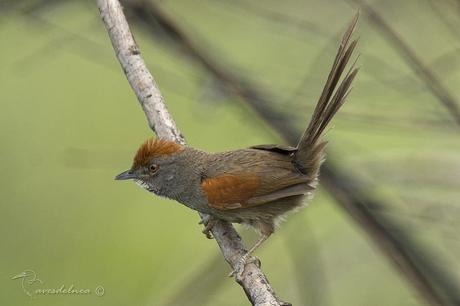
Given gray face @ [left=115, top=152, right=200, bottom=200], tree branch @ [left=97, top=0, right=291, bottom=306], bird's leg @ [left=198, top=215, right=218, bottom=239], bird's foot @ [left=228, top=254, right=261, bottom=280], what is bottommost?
bird's foot @ [left=228, top=254, right=261, bottom=280]

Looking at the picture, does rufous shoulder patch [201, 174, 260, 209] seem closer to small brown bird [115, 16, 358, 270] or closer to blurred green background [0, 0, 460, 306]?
small brown bird [115, 16, 358, 270]

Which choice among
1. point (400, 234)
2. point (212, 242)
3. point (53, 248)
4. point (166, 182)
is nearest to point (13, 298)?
point (53, 248)

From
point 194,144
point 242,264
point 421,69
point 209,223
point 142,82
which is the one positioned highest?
point 194,144

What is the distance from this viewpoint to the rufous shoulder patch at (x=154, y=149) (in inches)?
193

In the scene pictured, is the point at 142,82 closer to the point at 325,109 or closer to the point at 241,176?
the point at 241,176

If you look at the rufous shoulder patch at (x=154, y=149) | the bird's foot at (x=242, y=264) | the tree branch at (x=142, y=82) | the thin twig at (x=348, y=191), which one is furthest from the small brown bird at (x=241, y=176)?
the bird's foot at (x=242, y=264)

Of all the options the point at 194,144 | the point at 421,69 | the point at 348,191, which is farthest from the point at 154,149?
the point at 194,144

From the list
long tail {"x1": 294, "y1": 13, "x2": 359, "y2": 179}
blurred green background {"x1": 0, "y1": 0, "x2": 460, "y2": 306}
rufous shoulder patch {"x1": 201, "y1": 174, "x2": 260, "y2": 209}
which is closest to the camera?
long tail {"x1": 294, "y1": 13, "x2": 359, "y2": 179}

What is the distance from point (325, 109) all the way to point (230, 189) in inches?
29.7

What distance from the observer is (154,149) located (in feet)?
16.4

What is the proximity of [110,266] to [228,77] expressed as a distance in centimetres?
550

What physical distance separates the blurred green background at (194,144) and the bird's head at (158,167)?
0.45m

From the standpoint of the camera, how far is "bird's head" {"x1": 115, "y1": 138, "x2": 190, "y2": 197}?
4.96 meters

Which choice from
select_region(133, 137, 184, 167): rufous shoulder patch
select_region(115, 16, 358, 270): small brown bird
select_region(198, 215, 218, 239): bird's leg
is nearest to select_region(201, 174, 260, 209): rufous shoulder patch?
select_region(115, 16, 358, 270): small brown bird
